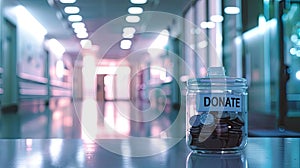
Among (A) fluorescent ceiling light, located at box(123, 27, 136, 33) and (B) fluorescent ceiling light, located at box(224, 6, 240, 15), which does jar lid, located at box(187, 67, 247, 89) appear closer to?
(B) fluorescent ceiling light, located at box(224, 6, 240, 15)

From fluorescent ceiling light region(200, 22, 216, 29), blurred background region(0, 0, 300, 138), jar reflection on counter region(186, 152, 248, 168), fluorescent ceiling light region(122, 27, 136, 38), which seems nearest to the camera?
jar reflection on counter region(186, 152, 248, 168)

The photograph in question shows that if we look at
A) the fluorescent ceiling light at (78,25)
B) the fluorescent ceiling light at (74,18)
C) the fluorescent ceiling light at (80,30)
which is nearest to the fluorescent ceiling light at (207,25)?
the fluorescent ceiling light at (74,18)

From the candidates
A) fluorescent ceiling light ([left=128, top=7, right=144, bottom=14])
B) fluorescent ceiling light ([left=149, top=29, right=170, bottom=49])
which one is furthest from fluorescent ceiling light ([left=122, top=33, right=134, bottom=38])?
fluorescent ceiling light ([left=128, top=7, right=144, bottom=14])

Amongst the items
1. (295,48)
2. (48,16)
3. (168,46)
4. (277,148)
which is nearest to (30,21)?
(48,16)

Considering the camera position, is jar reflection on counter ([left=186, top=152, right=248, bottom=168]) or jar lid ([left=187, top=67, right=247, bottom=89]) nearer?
jar reflection on counter ([left=186, top=152, right=248, bottom=168])

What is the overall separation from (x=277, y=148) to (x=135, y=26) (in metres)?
10.1

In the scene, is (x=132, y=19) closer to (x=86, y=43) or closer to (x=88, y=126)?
(x=88, y=126)

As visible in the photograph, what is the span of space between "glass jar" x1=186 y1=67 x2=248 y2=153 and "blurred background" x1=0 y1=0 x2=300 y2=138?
4.19 feet

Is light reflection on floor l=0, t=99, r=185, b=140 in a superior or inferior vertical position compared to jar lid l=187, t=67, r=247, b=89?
inferior

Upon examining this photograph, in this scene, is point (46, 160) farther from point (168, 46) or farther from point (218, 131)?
point (168, 46)

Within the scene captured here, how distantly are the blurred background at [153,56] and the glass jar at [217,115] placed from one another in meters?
1.28

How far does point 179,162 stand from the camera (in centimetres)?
45

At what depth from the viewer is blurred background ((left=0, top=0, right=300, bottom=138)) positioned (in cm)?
418

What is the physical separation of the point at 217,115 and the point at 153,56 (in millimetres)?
10789
